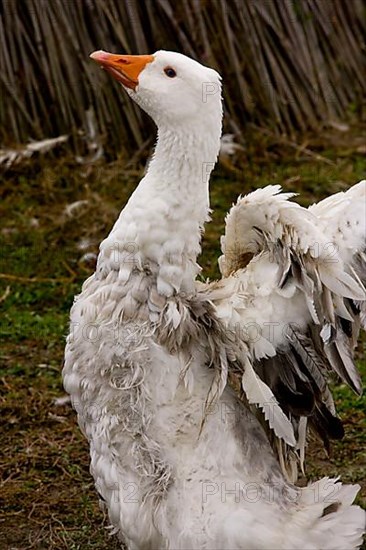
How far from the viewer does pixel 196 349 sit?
3.36 m

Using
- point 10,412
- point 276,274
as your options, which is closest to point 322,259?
point 276,274

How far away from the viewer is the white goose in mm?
3203

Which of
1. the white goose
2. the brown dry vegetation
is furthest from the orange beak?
the brown dry vegetation

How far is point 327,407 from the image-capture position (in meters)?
3.44

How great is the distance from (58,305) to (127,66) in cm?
256

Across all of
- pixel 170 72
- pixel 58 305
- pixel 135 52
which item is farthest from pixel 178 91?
pixel 135 52

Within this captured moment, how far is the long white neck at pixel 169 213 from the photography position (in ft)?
10.7

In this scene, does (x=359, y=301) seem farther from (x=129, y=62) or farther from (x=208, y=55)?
(x=208, y=55)

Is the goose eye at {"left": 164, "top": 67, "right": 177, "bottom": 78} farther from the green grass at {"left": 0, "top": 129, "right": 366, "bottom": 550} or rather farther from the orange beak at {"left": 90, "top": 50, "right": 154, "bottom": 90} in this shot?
the green grass at {"left": 0, "top": 129, "right": 366, "bottom": 550}

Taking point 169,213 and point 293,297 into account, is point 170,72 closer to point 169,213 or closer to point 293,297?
point 169,213

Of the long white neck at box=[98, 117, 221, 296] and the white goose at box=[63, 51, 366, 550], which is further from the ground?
the long white neck at box=[98, 117, 221, 296]

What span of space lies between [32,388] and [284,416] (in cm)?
205

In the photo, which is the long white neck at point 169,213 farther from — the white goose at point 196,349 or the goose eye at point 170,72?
the goose eye at point 170,72

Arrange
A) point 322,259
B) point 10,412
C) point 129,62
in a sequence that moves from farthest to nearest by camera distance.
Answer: point 10,412
point 129,62
point 322,259
